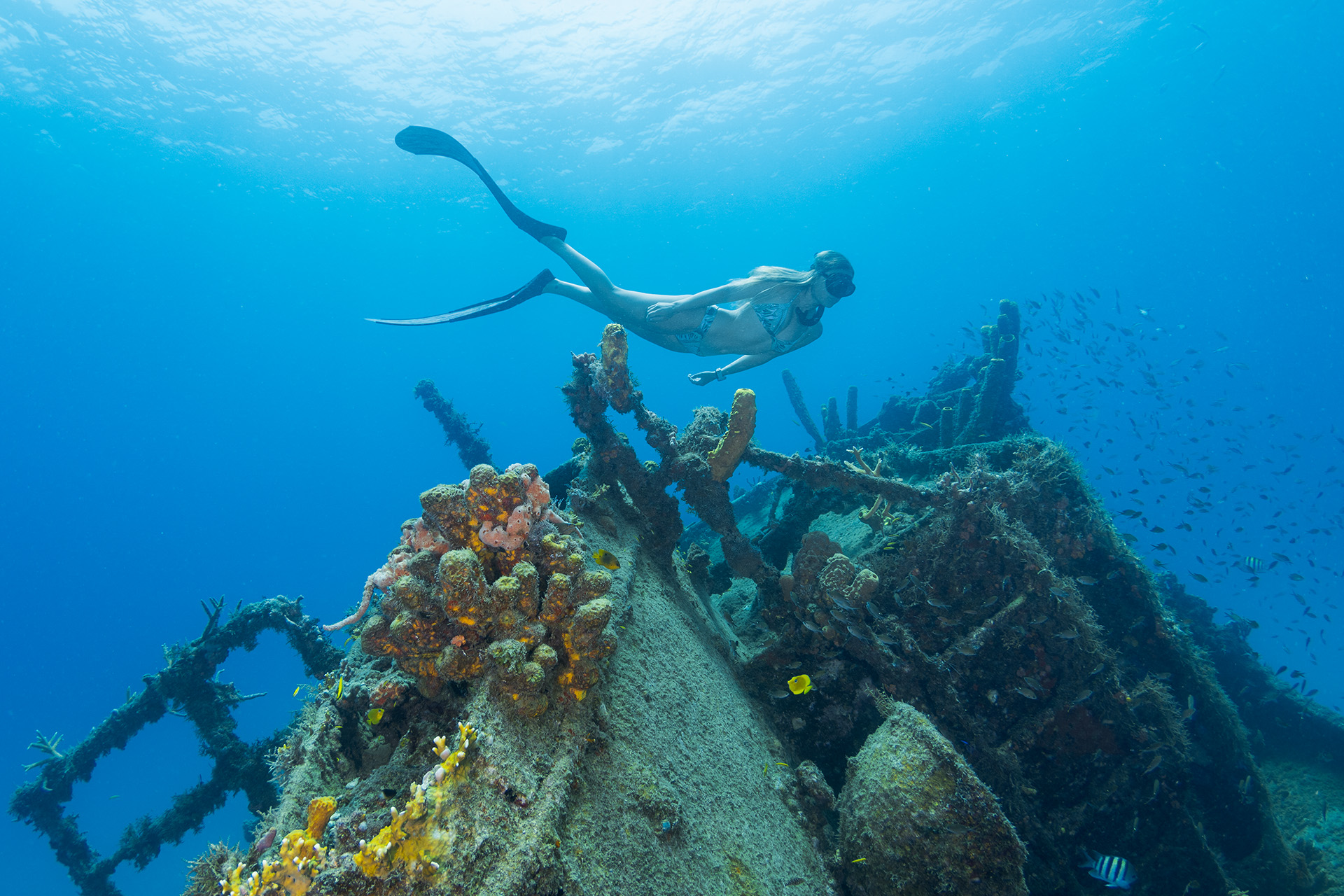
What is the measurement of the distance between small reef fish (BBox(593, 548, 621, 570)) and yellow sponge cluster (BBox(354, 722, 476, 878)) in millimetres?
1976

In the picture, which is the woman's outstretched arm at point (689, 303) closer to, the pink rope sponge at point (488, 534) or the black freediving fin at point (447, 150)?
the black freediving fin at point (447, 150)

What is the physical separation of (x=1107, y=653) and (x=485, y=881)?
5602 millimetres

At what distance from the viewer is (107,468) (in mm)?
102750

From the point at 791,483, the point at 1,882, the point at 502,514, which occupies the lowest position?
the point at 1,882

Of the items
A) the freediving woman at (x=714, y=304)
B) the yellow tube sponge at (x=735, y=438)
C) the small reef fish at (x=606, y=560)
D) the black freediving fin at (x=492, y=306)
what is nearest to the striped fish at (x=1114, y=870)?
the yellow tube sponge at (x=735, y=438)

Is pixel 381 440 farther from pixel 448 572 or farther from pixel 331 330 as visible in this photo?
pixel 448 572

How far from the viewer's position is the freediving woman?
6.55m

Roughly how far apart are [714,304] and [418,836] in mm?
6387

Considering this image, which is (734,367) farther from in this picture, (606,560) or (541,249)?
(541,249)

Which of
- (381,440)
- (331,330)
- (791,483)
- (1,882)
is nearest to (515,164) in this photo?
(791,483)

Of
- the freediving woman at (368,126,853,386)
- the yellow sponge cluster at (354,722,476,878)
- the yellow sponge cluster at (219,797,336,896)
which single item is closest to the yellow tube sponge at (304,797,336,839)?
the yellow sponge cluster at (219,797,336,896)

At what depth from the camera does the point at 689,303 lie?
693 centimetres

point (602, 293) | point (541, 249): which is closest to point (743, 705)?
point (602, 293)

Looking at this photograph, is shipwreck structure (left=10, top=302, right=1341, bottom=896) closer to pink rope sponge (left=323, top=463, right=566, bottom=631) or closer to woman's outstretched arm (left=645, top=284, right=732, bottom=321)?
pink rope sponge (left=323, top=463, right=566, bottom=631)
